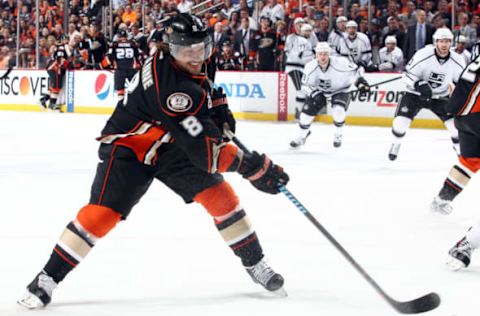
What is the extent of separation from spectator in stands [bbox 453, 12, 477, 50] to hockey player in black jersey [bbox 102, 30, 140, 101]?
4.90 metres

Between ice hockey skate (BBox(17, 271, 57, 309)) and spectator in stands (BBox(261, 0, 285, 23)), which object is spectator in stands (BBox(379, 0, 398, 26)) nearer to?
spectator in stands (BBox(261, 0, 285, 23))

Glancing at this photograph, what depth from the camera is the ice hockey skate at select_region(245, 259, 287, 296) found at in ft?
10.3

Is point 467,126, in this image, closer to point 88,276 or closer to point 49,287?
point 88,276

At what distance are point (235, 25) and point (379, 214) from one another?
27.4 feet

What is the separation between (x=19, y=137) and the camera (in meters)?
9.89

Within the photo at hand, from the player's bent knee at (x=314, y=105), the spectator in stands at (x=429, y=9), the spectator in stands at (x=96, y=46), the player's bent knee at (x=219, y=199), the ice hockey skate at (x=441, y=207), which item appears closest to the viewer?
the player's bent knee at (x=219, y=199)

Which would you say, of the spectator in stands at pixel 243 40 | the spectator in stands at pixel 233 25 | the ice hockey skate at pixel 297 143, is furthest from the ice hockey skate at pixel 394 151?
the spectator in stands at pixel 233 25

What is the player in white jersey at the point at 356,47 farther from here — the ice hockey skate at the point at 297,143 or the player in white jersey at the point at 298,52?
the ice hockey skate at the point at 297,143

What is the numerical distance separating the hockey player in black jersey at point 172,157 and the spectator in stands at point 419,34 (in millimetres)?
8349

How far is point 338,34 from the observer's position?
11734 mm

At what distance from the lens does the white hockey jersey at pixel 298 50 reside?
Answer: 12.0 metres

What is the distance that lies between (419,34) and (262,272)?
848cm

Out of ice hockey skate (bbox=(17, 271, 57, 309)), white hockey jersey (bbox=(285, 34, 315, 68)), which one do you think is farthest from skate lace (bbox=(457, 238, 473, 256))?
white hockey jersey (bbox=(285, 34, 315, 68))

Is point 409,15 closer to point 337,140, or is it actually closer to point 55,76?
point 337,140
